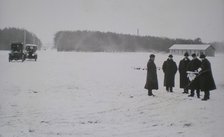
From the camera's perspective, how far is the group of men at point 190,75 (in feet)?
22.2

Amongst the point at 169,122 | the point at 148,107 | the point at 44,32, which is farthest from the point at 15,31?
the point at 169,122

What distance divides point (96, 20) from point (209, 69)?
2632 millimetres

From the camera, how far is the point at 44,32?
256 inches

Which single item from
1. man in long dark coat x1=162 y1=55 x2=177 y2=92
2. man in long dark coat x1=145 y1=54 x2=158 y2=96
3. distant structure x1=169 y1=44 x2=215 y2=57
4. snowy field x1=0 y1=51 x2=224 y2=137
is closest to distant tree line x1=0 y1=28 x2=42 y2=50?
snowy field x1=0 y1=51 x2=224 y2=137

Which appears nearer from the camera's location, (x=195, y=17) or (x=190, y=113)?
(x=190, y=113)

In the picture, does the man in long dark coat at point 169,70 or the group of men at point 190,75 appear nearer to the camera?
the group of men at point 190,75

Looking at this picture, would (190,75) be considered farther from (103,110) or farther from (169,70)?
(103,110)

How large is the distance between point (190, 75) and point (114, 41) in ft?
6.42

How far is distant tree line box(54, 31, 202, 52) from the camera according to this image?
6.61 meters

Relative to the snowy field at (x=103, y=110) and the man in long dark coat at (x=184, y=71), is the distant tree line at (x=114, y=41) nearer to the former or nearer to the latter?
the snowy field at (x=103, y=110)

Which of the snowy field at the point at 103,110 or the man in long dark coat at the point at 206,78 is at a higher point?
the man in long dark coat at the point at 206,78

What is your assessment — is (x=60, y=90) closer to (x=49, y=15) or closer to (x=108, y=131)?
(x=49, y=15)

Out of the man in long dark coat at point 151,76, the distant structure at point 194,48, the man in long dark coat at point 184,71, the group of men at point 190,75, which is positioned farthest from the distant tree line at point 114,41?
the man in long dark coat at point 184,71

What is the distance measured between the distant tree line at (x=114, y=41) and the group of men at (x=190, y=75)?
0.52 meters
